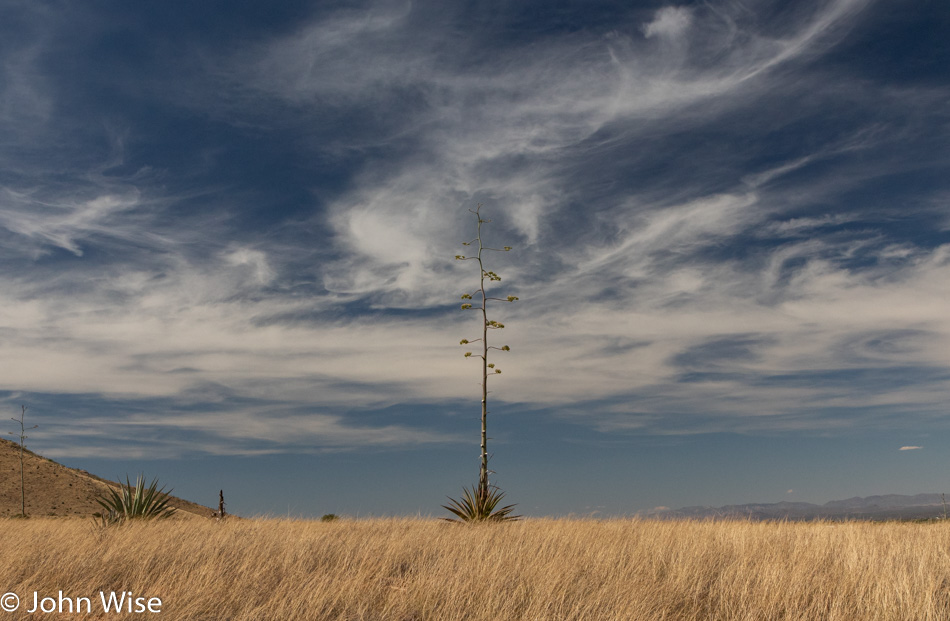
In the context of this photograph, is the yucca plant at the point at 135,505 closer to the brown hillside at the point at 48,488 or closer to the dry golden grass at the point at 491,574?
the dry golden grass at the point at 491,574

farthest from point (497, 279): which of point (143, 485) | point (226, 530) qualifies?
point (143, 485)

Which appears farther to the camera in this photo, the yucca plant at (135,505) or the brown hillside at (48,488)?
the brown hillside at (48,488)

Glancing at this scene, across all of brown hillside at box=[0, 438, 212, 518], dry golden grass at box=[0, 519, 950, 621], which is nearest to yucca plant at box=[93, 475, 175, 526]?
dry golden grass at box=[0, 519, 950, 621]

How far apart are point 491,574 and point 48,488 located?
181 ft

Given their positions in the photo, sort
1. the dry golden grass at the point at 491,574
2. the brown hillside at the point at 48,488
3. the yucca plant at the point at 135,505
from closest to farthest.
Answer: the dry golden grass at the point at 491,574, the yucca plant at the point at 135,505, the brown hillside at the point at 48,488

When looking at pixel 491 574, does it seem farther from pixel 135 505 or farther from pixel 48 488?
pixel 48 488

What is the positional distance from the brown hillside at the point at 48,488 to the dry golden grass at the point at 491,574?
1521 inches

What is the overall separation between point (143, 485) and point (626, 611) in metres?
15.5

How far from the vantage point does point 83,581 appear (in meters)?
8.48

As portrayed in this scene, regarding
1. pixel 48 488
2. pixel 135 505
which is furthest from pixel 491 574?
pixel 48 488

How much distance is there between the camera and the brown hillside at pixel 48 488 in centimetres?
4566

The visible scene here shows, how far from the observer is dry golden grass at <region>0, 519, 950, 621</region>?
23.3 ft

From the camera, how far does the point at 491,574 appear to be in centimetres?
829

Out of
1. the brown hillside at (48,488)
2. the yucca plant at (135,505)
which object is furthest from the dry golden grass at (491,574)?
the brown hillside at (48,488)
